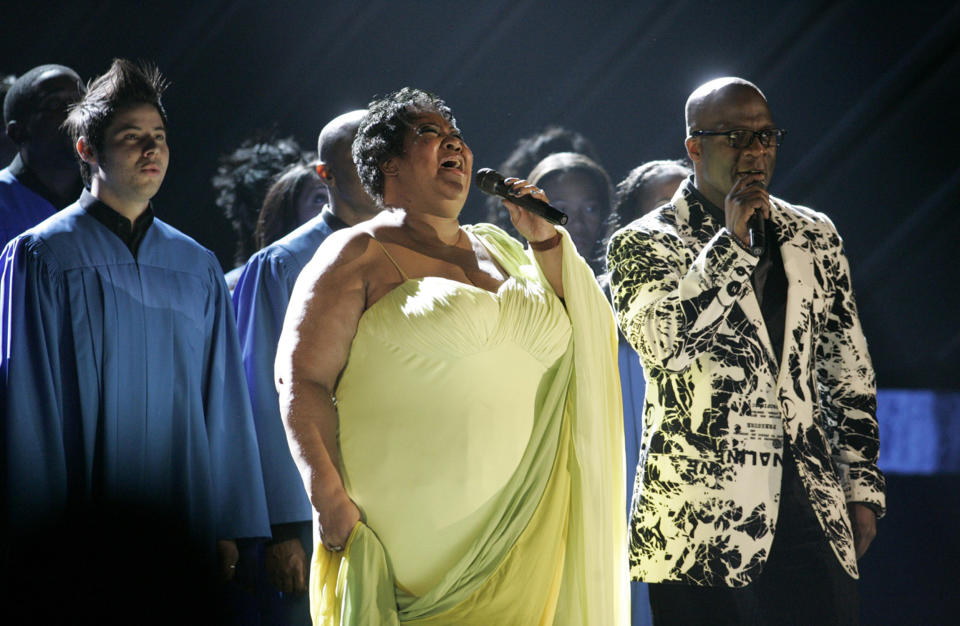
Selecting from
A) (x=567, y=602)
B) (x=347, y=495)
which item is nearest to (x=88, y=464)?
(x=347, y=495)

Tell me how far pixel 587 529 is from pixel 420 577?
39 centimetres

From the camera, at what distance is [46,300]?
2750 millimetres

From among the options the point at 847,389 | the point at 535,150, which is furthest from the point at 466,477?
the point at 535,150

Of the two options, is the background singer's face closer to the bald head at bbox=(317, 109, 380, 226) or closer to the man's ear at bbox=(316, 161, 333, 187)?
the bald head at bbox=(317, 109, 380, 226)

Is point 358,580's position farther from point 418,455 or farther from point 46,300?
point 46,300

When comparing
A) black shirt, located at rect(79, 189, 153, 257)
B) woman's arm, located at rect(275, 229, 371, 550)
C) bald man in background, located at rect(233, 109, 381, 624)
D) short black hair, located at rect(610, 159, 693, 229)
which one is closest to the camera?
woman's arm, located at rect(275, 229, 371, 550)

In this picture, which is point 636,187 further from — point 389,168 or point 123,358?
point 123,358

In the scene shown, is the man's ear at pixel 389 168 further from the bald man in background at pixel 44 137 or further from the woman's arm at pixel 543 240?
the bald man in background at pixel 44 137

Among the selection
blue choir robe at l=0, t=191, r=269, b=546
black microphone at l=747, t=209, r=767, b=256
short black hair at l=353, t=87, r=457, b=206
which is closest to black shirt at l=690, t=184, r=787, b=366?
black microphone at l=747, t=209, r=767, b=256

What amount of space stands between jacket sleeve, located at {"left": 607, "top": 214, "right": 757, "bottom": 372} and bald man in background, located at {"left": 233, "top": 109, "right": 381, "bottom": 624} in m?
0.97

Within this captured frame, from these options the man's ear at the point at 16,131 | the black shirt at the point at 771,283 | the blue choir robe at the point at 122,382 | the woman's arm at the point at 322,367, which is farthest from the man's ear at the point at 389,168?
the man's ear at the point at 16,131

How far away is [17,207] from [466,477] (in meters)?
1.68

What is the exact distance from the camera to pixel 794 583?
2580mm

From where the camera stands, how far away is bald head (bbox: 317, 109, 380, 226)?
3.52 m
